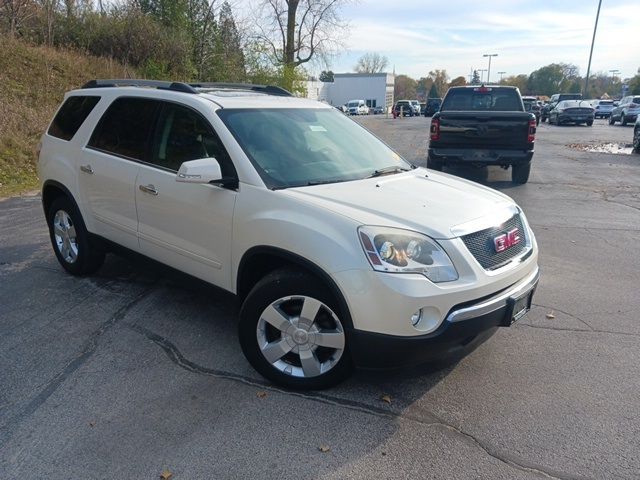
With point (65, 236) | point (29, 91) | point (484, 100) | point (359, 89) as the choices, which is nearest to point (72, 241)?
point (65, 236)

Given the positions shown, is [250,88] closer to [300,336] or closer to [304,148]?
[304,148]

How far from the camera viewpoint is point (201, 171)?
3387mm

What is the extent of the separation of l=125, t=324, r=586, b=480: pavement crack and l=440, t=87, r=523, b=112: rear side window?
9556 millimetres

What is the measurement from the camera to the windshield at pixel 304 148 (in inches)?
144

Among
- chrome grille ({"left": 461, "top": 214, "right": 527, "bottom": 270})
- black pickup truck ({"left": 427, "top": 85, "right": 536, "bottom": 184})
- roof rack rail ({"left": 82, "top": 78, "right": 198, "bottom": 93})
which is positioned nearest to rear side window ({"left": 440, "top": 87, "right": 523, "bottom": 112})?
black pickup truck ({"left": 427, "top": 85, "right": 536, "bottom": 184})

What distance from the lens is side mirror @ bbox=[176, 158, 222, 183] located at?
3.36 m

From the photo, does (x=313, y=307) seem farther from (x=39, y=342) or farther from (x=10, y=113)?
(x=10, y=113)

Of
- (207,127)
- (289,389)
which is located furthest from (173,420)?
(207,127)

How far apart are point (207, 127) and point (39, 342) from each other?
2.05 meters

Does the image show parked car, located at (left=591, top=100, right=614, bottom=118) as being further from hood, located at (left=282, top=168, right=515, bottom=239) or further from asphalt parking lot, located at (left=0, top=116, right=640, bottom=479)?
hood, located at (left=282, top=168, right=515, bottom=239)

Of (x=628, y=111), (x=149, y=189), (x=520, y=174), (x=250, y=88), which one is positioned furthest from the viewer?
(x=628, y=111)

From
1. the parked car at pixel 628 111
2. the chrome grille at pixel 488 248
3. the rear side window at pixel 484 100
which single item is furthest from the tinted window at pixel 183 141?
the parked car at pixel 628 111

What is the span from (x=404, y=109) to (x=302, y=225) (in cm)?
5430

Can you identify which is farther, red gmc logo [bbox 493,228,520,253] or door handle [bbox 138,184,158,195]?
door handle [bbox 138,184,158,195]
